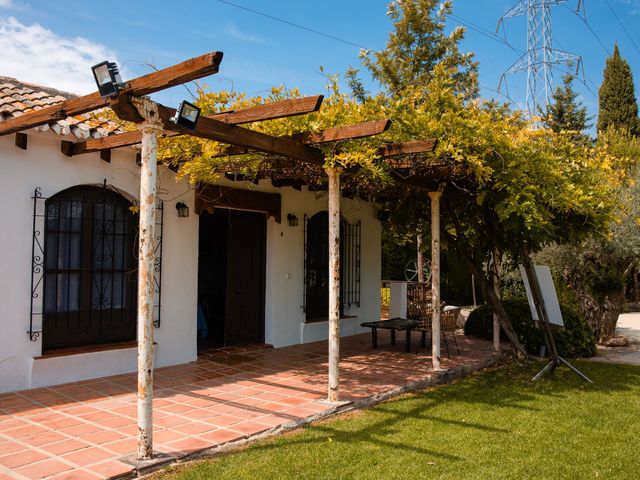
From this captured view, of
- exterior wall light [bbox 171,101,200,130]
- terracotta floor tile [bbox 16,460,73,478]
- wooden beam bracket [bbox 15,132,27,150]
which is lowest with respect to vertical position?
terracotta floor tile [bbox 16,460,73,478]

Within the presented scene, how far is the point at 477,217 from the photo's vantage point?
8.61 m

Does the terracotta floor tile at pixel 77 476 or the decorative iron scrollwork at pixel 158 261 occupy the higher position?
the decorative iron scrollwork at pixel 158 261

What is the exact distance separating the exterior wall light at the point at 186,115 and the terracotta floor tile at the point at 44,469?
2.63 m

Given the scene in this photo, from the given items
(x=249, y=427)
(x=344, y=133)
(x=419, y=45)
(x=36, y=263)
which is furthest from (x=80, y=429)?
(x=419, y=45)

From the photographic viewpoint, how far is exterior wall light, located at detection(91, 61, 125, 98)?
3.92m

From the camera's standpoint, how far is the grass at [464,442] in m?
4.04

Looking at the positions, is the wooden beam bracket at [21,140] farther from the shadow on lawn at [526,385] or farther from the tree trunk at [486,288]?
the tree trunk at [486,288]

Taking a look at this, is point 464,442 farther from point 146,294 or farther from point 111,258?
point 111,258

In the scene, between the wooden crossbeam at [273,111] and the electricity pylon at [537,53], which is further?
the electricity pylon at [537,53]

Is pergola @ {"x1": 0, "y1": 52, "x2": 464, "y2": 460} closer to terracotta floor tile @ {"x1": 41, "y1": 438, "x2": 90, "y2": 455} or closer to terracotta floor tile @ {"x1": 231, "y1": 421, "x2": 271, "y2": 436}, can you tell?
terracotta floor tile @ {"x1": 41, "y1": 438, "x2": 90, "y2": 455}

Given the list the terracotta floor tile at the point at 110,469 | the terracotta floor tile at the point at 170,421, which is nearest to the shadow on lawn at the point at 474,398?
the terracotta floor tile at the point at 170,421

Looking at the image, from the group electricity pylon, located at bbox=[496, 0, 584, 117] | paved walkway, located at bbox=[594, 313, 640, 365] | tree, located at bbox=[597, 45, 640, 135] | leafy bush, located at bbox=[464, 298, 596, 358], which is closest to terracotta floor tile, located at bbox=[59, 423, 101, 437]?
leafy bush, located at bbox=[464, 298, 596, 358]

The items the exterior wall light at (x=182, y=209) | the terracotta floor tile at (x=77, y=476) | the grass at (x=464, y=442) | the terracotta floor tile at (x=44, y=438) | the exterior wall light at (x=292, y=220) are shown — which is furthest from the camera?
the exterior wall light at (x=292, y=220)

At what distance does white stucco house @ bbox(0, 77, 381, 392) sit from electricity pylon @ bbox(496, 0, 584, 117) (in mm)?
9815
